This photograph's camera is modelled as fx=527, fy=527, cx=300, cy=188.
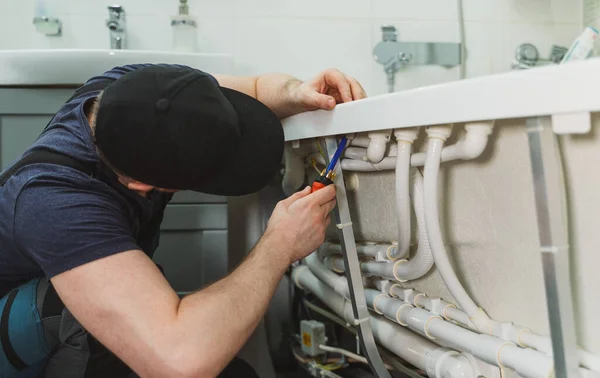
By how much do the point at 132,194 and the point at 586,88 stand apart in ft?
1.99

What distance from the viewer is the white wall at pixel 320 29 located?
4.83 ft

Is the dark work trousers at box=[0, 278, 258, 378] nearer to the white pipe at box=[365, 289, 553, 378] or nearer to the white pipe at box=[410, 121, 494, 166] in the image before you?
the white pipe at box=[365, 289, 553, 378]

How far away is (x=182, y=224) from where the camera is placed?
3.69 feet

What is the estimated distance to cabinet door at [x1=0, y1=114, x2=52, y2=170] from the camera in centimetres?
→ 113

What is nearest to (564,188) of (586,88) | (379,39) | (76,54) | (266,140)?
(586,88)

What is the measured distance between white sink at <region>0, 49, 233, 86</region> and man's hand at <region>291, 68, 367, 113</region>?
450 mm

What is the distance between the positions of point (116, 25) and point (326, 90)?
808mm

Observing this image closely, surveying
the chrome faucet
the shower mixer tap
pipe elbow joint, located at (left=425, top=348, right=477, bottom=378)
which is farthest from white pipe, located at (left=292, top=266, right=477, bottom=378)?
the chrome faucet

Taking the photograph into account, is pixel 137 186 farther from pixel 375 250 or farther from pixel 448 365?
pixel 448 365

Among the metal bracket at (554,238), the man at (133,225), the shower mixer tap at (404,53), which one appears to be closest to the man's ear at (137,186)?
the man at (133,225)

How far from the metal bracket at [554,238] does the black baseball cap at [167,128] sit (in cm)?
39

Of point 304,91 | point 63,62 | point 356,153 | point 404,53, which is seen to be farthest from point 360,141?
point 404,53

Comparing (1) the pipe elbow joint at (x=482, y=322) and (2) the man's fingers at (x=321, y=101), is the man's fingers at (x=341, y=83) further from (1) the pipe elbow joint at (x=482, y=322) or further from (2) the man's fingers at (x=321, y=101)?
(1) the pipe elbow joint at (x=482, y=322)

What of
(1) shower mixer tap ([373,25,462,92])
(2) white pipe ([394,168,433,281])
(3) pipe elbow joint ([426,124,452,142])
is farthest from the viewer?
(1) shower mixer tap ([373,25,462,92])
